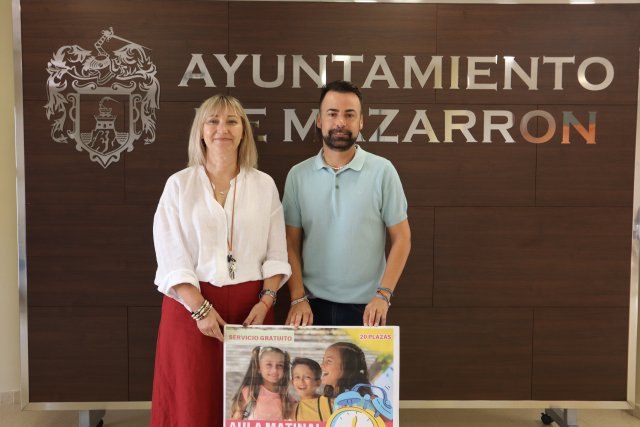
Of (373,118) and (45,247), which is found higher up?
(373,118)

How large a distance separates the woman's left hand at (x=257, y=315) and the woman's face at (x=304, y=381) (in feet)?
0.75

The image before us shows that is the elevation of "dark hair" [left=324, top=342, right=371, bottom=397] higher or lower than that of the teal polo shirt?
lower

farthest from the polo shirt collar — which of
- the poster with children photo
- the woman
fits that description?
the poster with children photo

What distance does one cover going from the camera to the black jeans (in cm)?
253

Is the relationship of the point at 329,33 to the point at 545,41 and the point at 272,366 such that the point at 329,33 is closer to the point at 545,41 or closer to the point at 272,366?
the point at 545,41

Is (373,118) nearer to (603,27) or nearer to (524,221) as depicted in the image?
(524,221)

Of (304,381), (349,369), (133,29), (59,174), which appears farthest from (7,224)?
(349,369)

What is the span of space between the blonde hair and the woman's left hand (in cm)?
55

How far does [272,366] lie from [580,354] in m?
2.03

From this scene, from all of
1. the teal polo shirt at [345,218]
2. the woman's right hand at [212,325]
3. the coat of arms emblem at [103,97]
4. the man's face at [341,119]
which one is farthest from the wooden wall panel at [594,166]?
the coat of arms emblem at [103,97]

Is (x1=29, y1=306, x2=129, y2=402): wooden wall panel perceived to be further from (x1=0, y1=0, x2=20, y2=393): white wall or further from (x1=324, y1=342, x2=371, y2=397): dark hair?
(x1=324, y1=342, x2=371, y2=397): dark hair

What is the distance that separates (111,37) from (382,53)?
1.47 m

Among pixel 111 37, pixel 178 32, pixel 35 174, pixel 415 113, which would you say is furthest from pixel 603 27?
pixel 35 174

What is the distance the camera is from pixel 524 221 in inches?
126
